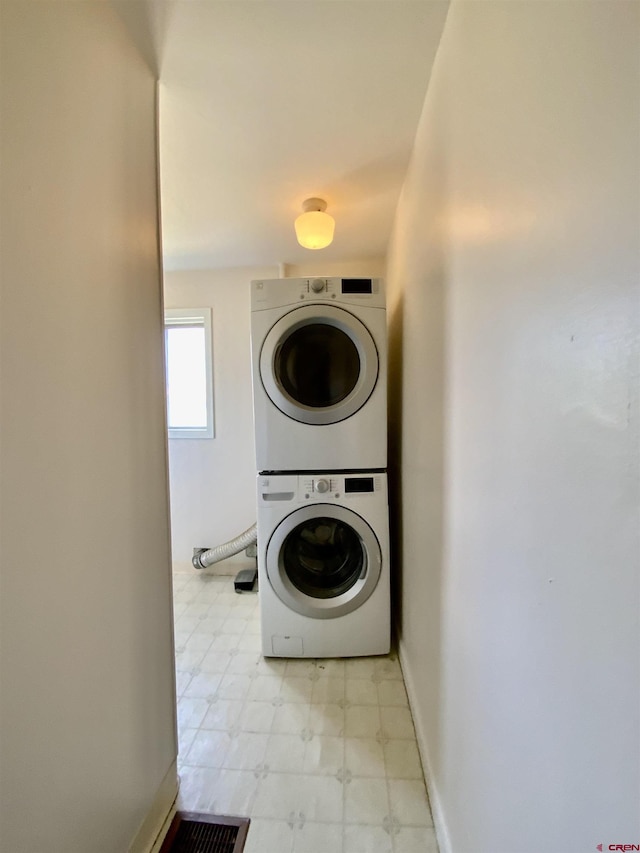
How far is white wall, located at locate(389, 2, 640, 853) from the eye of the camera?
1.26ft

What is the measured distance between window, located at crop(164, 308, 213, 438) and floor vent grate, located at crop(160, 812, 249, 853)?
202 centimetres

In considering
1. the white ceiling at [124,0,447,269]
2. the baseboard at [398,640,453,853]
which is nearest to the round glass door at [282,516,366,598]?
the baseboard at [398,640,453,853]

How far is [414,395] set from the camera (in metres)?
1.47

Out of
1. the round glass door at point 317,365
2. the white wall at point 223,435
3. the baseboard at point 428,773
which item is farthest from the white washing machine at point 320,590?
the white wall at point 223,435

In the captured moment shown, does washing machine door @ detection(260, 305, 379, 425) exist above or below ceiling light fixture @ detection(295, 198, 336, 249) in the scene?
below

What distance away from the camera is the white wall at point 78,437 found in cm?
64

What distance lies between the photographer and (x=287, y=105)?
1255 mm

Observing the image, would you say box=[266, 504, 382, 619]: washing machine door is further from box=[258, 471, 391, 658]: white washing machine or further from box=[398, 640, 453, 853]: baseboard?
box=[398, 640, 453, 853]: baseboard

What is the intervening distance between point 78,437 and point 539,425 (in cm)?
82

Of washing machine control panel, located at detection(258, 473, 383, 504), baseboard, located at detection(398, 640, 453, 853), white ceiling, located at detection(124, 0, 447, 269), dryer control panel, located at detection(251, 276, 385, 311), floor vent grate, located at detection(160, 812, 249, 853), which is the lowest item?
floor vent grate, located at detection(160, 812, 249, 853)

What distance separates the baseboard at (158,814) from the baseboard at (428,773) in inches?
29.9

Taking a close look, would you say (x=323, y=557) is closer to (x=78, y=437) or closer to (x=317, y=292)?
(x=317, y=292)

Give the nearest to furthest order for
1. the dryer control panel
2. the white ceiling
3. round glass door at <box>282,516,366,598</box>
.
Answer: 1. the white ceiling
2. the dryer control panel
3. round glass door at <box>282,516,366,598</box>

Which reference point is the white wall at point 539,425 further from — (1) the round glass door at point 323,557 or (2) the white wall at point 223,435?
(2) the white wall at point 223,435
